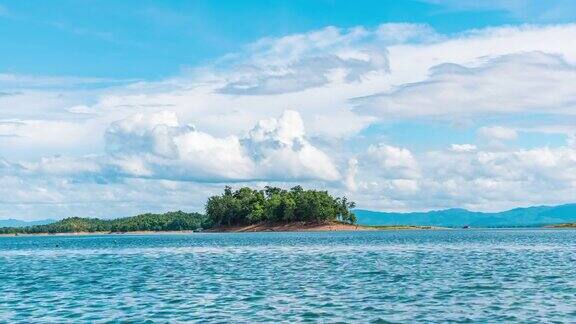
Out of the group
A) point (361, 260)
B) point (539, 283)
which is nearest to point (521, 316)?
point (539, 283)

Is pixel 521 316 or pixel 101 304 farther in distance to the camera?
pixel 101 304

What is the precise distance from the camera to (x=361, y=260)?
312ft

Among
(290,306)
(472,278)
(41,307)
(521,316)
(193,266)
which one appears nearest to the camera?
(521,316)

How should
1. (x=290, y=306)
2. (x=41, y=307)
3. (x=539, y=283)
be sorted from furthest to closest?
(x=539, y=283)
(x=41, y=307)
(x=290, y=306)

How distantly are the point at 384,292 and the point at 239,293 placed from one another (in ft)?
39.1

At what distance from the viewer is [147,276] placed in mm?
74625

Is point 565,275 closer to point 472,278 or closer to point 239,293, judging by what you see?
point 472,278

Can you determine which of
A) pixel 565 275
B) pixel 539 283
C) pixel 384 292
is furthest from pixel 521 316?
pixel 565 275

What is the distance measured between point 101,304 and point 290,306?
48.8 feet

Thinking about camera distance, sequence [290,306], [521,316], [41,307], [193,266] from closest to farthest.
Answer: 1. [521,316]
2. [290,306]
3. [41,307]
4. [193,266]

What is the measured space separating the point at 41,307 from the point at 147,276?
23972 mm

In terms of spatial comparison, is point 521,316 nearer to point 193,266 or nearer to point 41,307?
point 41,307

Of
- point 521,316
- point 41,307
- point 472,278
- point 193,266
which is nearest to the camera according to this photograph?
point 521,316

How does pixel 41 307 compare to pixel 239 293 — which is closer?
pixel 41 307
